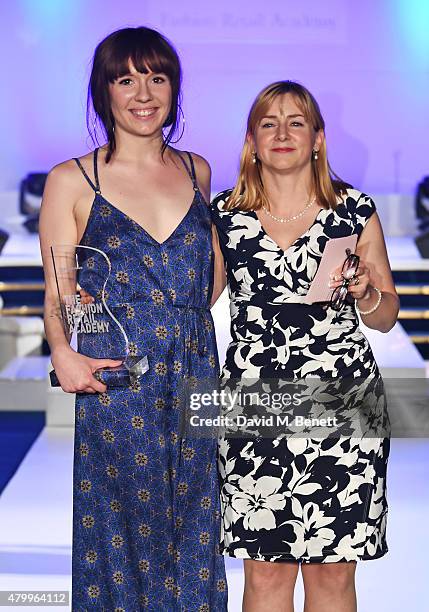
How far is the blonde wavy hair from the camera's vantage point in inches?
102

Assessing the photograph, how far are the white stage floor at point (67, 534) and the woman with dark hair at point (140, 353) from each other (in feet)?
2.66

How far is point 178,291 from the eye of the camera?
2.54 m

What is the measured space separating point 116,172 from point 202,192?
0.70 feet

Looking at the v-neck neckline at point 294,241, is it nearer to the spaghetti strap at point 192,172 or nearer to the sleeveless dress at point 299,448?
the sleeveless dress at point 299,448

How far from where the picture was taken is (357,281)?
2465 mm

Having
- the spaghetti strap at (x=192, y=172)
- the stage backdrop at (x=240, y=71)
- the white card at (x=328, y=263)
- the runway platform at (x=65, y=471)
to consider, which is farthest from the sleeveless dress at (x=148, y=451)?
the stage backdrop at (x=240, y=71)

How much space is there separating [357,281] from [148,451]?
22.2 inches

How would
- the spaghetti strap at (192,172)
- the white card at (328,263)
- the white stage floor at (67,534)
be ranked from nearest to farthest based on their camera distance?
1. the white card at (328,263)
2. the spaghetti strap at (192,172)
3. the white stage floor at (67,534)

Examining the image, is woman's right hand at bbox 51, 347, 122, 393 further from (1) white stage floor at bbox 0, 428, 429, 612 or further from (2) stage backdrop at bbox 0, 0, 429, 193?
(2) stage backdrop at bbox 0, 0, 429, 193

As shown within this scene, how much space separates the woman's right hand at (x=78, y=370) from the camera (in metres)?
2.44

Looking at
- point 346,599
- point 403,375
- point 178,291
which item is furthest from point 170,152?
point 403,375

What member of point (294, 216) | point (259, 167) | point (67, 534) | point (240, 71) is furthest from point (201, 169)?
point (240, 71)

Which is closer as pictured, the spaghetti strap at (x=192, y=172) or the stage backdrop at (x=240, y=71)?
the spaghetti strap at (x=192, y=172)

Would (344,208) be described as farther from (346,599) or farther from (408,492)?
(408,492)
